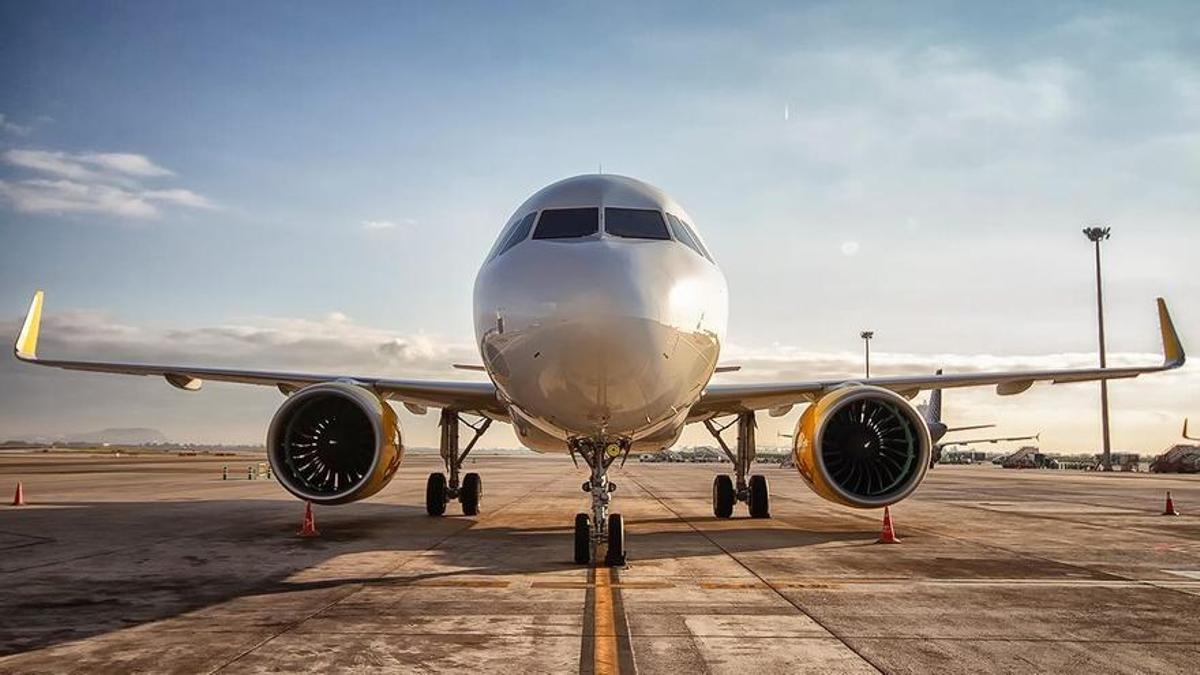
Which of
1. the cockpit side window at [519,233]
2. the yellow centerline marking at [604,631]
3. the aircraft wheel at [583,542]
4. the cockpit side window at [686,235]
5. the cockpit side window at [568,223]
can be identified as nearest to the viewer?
the yellow centerline marking at [604,631]

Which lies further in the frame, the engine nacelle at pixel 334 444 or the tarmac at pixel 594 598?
the engine nacelle at pixel 334 444

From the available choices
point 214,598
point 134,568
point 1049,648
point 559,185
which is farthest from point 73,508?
point 1049,648

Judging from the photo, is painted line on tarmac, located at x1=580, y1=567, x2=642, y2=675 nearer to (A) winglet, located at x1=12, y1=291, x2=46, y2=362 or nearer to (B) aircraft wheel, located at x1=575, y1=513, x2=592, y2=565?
(B) aircraft wheel, located at x1=575, y1=513, x2=592, y2=565

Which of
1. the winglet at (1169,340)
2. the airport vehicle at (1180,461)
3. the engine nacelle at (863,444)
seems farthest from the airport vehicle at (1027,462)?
the engine nacelle at (863,444)

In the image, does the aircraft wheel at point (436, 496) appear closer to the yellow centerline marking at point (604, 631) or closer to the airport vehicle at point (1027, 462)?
the yellow centerline marking at point (604, 631)

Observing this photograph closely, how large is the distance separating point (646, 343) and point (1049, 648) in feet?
12.3

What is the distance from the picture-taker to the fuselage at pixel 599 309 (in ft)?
24.6

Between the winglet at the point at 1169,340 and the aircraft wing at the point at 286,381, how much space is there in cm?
1096

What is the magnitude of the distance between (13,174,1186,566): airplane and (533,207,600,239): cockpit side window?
16 mm

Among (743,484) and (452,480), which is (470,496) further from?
(743,484)

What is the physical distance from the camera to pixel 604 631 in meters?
6.18

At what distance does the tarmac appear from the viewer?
5480mm

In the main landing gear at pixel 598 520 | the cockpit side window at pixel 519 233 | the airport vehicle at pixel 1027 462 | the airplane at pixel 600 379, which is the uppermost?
the cockpit side window at pixel 519 233

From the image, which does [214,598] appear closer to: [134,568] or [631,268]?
[134,568]
